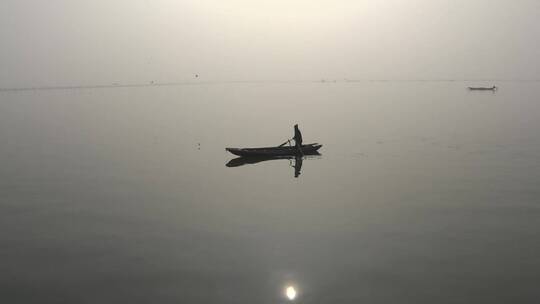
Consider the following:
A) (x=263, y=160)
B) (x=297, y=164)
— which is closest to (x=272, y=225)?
(x=297, y=164)

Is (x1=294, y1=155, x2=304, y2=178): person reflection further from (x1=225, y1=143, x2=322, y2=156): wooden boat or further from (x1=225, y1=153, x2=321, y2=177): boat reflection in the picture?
(x1=225, y1=143, x2=322, y2=156): wooden boat

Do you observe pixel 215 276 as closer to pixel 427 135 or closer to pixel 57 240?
pixel 57 240

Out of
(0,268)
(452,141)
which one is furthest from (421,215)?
(452,141)

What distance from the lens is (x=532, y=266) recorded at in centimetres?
1580

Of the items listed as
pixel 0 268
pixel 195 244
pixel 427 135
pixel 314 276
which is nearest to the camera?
pixel 314 276

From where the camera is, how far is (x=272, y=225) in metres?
20.9

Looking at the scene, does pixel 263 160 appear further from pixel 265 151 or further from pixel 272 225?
pixel 272 225

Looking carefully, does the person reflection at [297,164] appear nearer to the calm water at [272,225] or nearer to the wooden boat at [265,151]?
the calm water at [272,225]

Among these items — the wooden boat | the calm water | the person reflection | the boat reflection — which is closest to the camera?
the calm water

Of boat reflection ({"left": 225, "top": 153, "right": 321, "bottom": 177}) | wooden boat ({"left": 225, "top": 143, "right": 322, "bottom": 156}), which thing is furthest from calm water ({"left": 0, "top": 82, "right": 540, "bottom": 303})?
wooden boat ({"left": 225, "top": 143, "right": 322, "bottom": 156})

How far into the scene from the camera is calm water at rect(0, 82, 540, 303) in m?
14.6

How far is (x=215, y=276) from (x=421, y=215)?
37.2 feet

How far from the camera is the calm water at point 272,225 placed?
576 inches

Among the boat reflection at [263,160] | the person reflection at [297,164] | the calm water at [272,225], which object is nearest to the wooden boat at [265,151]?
the boat reflection at [263,160]
